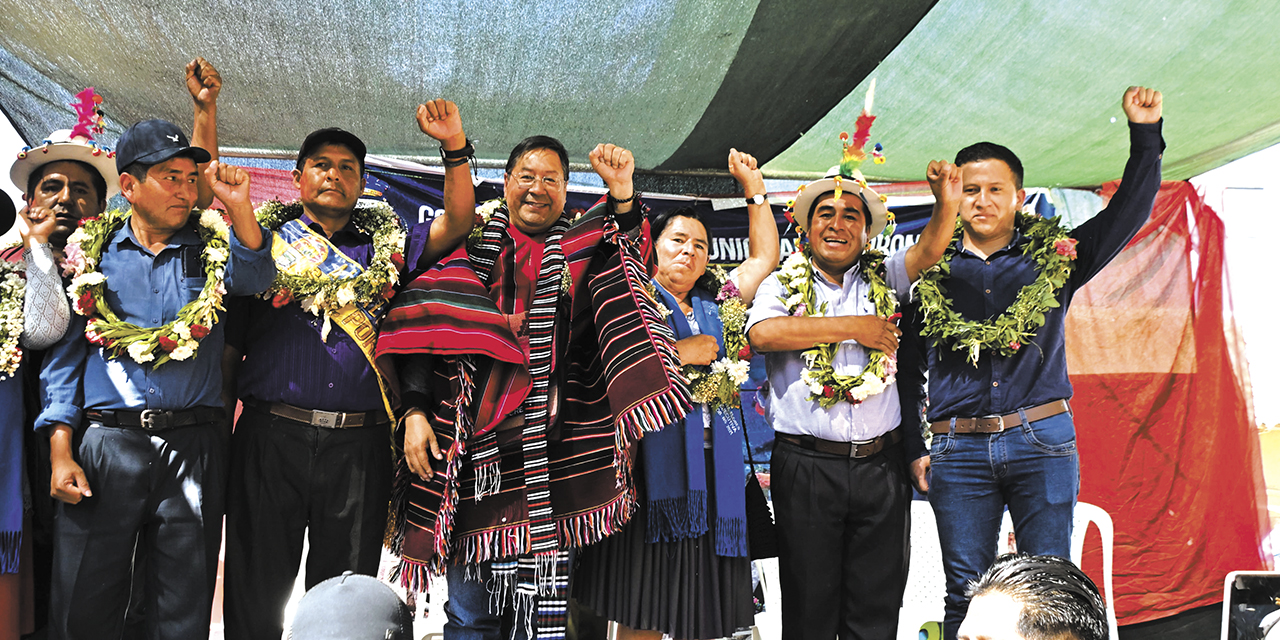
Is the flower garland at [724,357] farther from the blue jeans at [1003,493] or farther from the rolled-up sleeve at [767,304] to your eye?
the blue jeans at [1003,493]

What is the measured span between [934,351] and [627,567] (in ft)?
4.62

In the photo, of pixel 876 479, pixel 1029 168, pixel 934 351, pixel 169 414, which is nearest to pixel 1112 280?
pixel 1029 168

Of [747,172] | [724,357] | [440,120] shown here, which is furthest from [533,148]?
[724,357]

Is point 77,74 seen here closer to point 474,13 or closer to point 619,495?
point 474,13

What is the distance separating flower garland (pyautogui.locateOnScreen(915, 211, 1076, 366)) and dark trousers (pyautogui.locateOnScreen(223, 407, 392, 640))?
2.09m

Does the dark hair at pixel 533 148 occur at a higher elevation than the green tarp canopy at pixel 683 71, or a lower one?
lower

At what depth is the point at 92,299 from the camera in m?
2.68

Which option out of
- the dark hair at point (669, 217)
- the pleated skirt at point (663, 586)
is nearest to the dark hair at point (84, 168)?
the dark hair at point (669, 217)

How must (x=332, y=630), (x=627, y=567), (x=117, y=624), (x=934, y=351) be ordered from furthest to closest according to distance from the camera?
Result: (x=934, y=351) < (x=627, y=567) < (x=117, y=624) < (x=332, y=630)

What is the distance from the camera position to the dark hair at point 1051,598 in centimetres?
143

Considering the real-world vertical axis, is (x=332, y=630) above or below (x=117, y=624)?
above

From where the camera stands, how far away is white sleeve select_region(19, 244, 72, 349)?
269 centimetres

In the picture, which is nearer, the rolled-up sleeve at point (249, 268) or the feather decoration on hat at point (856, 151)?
the rolled-up sleeve at point (249, 268)

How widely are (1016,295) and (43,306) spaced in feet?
10.9
